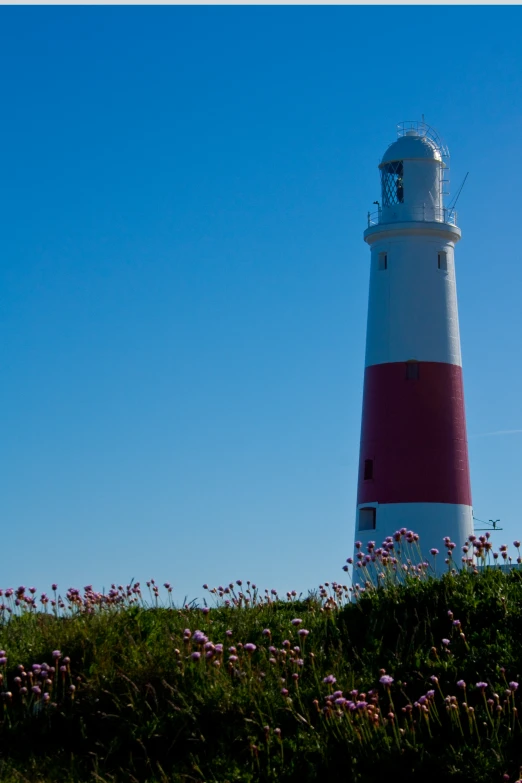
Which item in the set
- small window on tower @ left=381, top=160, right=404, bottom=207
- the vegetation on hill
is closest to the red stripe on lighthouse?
small window on tower @ left=381, top=160, right=404, bottom=207

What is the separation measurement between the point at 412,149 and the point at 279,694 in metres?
22.8

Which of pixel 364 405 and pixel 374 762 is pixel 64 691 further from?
pixel 364 405

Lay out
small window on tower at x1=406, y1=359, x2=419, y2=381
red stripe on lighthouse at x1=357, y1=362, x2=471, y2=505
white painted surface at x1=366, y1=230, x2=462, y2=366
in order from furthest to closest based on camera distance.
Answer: white painted surface at x1=366, y1=230, x2=462, y2=366 → small window on tower at x1=406, y1=359, x2=419, y2=381 → red stripe on lighthouse at x1=357, y1=362, x2=471, y2=505

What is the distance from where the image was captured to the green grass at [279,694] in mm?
10008

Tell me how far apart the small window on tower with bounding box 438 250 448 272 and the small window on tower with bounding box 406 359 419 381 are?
2.74 m

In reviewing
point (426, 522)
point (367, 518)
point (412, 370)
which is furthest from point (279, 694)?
point (412, 370)

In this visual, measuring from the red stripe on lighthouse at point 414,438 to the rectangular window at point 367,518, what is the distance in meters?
0.29

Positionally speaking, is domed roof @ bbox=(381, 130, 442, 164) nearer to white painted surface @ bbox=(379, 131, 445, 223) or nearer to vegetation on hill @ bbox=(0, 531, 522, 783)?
white painted surface @ bbox=(379, 131, 445, 223)

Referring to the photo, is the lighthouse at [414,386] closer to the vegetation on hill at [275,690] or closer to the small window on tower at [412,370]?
the small window on tower at [412,370]

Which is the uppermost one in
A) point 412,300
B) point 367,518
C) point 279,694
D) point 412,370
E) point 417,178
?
point 417,178

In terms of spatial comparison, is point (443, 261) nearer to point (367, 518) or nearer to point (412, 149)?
point (412, 149)

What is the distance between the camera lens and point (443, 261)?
3033cm

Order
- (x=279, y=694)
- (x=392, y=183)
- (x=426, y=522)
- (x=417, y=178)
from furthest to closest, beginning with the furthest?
(x=392, y=183), (x=417, y=178), (x=426, y=522), (x=279, y=694)

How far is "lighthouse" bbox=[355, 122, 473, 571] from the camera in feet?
92.5
